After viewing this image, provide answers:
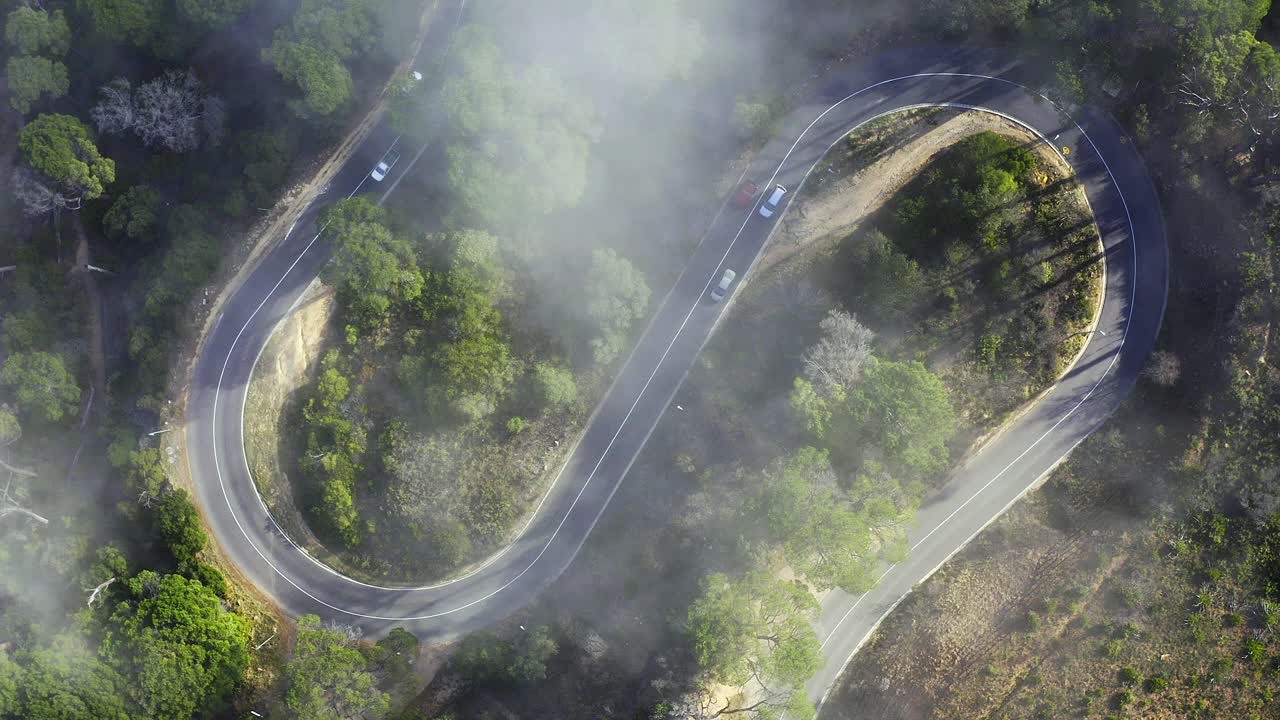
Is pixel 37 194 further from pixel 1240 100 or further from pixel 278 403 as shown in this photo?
pixel 1240 100

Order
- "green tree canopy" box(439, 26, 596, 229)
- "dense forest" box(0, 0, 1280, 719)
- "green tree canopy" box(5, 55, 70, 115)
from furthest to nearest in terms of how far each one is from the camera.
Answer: "green tree canopy" box(5, 55, 70, 115) → "green tree canopy" box(439, 26, 596, 229) → "dense forest" box(0, 0, 1280, 719)

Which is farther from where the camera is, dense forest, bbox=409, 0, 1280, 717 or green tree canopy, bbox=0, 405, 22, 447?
green tree canopy, bbox=0, 405, 22, 447

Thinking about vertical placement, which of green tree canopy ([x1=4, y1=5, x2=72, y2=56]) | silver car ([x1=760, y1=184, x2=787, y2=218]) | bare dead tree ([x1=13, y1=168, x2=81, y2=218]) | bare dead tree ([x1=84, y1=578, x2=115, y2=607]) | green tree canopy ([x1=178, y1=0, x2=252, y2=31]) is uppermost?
silver car ([x1=760, y1=184, x2=787, y2=218])

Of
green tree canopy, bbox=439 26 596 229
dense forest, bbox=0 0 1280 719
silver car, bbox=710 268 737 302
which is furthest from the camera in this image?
silver car, bbox=710 268 737 302

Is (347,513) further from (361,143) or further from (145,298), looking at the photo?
(361,143)

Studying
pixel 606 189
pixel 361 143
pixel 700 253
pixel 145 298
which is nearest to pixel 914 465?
pixel 700 253

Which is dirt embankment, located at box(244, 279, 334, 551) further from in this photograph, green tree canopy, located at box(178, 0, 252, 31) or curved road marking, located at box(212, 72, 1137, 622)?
green tree canopy, located at box(178, 0, 252, 31)

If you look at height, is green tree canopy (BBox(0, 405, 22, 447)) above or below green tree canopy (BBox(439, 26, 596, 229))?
below

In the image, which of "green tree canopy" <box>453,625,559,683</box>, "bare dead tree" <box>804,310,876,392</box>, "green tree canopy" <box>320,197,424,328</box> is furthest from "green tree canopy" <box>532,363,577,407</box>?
"bare dead tree" <box>804,310,876,392</box>
